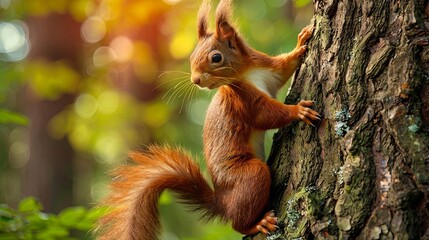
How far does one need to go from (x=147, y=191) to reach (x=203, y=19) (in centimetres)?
71

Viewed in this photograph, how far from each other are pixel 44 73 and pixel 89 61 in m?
1.53

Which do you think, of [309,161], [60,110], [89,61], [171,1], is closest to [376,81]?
[309,161]

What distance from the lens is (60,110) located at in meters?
6.65

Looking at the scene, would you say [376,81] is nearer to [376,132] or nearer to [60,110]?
[376,132]

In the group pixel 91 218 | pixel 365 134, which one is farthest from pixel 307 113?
pixel 91 218

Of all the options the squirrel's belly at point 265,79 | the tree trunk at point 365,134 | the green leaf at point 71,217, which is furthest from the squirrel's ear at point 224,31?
the green leaf at point 71,217

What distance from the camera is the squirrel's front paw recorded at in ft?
5.86

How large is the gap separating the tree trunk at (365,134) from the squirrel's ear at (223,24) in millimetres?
524

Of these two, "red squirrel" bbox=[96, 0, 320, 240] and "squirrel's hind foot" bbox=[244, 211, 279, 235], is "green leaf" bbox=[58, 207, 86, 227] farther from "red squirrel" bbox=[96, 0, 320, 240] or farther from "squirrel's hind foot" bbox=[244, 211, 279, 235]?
"squirrel's hind foot" bbox=[244, 211, 279, 235]

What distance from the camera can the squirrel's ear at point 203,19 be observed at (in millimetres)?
2324

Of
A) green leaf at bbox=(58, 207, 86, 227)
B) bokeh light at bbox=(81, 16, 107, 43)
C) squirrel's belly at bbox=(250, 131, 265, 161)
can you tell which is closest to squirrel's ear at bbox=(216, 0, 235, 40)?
squirrel's belly at bbox=(250, 131, 265, 161)

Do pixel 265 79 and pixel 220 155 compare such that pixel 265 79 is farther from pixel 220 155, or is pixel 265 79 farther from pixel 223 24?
pixel 220 155

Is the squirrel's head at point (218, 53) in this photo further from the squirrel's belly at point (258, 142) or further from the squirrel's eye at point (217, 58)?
the squirrel's belly at point (258, 142)

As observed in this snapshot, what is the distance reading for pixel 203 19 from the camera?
234cm
